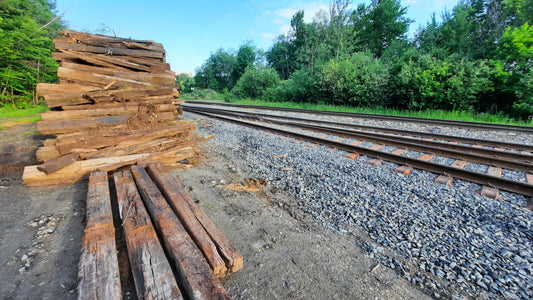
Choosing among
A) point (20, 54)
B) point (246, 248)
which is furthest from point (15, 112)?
point (246, 248)

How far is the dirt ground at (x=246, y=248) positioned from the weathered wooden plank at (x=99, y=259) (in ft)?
0.78

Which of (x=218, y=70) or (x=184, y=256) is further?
(x=218, y=70)

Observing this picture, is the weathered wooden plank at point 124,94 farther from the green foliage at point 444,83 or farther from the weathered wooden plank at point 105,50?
the green foliage at point 444,83

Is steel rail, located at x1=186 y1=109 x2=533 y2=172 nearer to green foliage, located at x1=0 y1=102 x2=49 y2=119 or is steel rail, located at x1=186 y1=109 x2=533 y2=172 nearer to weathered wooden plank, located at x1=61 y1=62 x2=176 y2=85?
weathered wooden plank, located at x1=61 y1=62 x2=176 y2=85

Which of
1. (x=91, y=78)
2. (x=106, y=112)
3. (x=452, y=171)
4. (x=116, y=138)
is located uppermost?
(x=91, y=78)

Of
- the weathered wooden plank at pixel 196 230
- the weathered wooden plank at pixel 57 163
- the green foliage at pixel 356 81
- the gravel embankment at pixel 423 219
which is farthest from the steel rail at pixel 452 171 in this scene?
the green foliage at pixel 356 81

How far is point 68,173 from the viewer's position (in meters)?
4.04

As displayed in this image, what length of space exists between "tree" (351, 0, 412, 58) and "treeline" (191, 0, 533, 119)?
1620cm

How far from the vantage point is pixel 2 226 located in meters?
2.78

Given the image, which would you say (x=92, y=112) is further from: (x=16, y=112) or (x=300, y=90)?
(x=300, y=90)

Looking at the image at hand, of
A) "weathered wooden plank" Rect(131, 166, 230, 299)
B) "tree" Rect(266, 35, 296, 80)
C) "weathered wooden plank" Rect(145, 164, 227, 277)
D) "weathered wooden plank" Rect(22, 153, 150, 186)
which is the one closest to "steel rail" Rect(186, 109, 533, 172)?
"weathered wooden plank" Rect(145, 164, 227, 277)

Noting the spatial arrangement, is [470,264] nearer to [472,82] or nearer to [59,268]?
[59,268]

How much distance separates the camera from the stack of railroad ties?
191 cm

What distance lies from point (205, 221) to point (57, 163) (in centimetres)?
330
